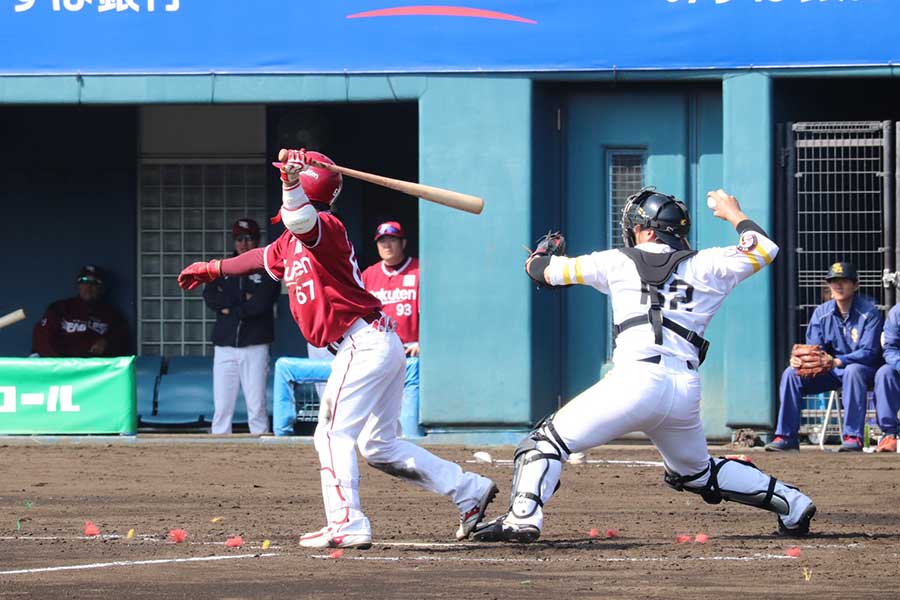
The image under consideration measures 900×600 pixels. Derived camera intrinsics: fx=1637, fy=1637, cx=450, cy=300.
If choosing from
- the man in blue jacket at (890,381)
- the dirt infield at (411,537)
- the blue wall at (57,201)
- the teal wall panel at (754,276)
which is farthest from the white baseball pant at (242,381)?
the man in blue jacket at (890,381)

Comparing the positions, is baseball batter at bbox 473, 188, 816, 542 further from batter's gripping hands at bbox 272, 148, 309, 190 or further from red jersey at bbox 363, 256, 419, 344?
red jersey at bbox 363, 256, 419, 344

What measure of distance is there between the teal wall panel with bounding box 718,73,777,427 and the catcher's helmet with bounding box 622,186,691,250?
593 cm

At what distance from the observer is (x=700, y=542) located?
805 centimetres

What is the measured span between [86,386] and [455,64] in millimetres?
4291

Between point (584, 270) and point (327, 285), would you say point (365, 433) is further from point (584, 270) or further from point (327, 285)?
point (584, 270)

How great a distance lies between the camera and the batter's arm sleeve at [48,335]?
16.1 meters

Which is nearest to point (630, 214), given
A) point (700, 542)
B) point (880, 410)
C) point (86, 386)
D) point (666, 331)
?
point (666, 331)

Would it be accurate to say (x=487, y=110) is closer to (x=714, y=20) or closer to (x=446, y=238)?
(x=446, y=238)

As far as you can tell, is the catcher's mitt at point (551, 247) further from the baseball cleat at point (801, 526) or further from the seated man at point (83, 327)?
the seated man at point (83, 327)

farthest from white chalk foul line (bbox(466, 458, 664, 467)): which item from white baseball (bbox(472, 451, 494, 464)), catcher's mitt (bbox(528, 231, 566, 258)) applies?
catcher's mitt (bbox(528, 231, 566, 258))

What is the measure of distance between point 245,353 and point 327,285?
7396 mm

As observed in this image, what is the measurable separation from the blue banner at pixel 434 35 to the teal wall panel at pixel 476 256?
0.35 metres

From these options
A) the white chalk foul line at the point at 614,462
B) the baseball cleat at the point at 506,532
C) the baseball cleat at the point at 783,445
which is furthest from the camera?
the baseball cleat at the point at 783,445

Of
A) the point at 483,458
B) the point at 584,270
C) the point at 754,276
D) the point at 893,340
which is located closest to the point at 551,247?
the point at 584,270
